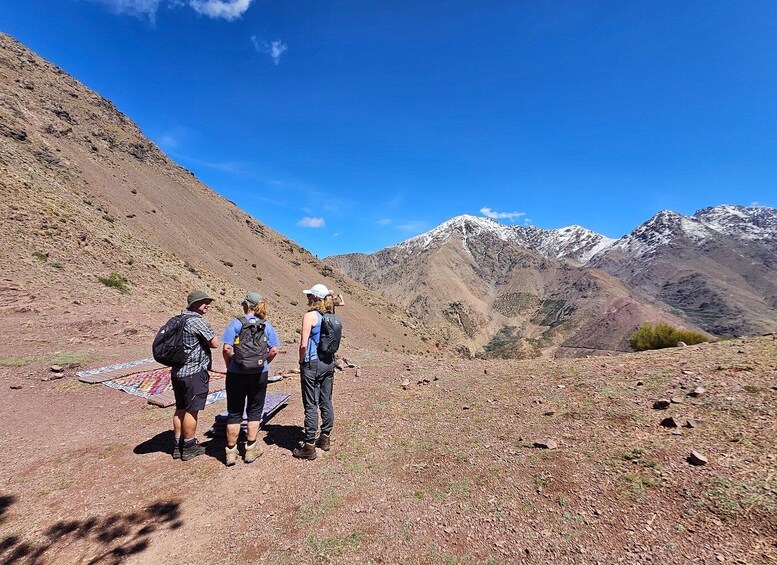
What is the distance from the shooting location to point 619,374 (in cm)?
859

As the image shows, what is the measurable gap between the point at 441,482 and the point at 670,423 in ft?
12.5

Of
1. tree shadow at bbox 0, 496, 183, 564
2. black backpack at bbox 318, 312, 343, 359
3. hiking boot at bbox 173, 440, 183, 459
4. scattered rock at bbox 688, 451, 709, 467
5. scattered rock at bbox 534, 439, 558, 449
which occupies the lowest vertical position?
tree shadow at bbox 0, 496, 183, 564

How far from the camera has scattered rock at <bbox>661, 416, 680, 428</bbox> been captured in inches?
228

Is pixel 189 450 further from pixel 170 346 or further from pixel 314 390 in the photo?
pixel 314 390

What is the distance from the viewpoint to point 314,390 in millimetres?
6102

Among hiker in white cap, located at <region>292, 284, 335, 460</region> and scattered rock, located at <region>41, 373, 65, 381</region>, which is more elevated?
hiker in white cap, located at <region>292, 284, 335, 460</region>

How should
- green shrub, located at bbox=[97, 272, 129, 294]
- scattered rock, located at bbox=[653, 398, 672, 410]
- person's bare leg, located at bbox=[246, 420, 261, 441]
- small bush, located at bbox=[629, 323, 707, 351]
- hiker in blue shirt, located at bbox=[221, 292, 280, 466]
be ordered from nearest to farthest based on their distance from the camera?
hiker in blue shirt, located at bbox=[221, 292, 280, 466], person's bare leg, located at bbox=[246, 420, 261, 441], scattered rock, located at bbox=[653, 398, 672, 410], green shrub, located at bbox=[97, 272, 129, 294], small bush, located at bbox=[629, 323, 707, 351]

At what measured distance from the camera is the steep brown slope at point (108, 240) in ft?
58.9

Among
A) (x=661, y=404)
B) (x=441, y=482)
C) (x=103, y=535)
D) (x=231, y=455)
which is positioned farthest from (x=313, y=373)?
(x=661, y=404)

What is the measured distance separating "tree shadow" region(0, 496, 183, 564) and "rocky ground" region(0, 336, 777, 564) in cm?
2

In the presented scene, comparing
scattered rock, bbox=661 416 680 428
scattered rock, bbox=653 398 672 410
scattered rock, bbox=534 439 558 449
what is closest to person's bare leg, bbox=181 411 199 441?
scattered rock, bbox=534 439 558 449

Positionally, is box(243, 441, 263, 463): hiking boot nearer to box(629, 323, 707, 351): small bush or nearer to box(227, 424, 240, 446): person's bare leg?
box(227, 424, 240, 446): person's bare leg

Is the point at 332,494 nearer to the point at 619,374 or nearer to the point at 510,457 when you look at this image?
the point at 510,457

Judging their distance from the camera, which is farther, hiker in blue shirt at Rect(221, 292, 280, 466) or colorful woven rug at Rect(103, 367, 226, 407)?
colorful woven rug at Rect(103, 367, 226, 407)
